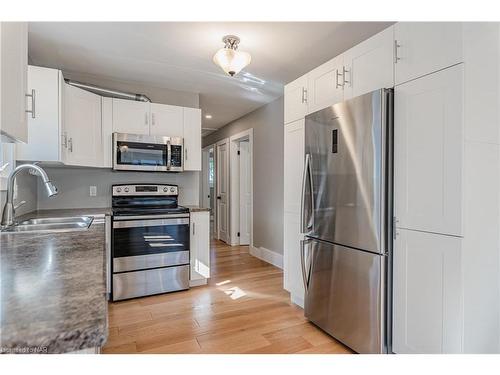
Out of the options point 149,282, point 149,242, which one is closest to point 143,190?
point 149,242

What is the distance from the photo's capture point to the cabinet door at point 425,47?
1.44 meters

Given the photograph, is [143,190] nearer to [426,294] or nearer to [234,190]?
[234,190]

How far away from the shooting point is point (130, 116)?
3.25 meters

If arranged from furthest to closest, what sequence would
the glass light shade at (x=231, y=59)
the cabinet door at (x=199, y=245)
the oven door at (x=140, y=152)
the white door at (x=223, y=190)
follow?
1. the white door at (x=223, y=190)
2. the cabinet door at (x=199, y=245)
3. the oven door at (x=140, y=152)
4. the glass light shade at (x=231, y=59)

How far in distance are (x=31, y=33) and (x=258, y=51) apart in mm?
1925

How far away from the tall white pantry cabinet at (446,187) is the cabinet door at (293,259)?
3.27 feet

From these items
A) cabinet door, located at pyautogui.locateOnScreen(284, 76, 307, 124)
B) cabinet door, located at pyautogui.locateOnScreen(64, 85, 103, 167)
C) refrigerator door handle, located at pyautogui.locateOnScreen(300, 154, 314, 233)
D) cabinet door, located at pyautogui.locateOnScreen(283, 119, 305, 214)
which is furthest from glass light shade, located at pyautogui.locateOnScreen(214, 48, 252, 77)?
cabinet door, located at pyautogui.locateOnScreen(64, 85, 103, 167)

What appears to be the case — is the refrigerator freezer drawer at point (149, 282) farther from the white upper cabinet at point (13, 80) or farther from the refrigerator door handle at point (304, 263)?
the white upper cabinet at point (13, 80)

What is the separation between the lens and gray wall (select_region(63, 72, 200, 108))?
3.34m

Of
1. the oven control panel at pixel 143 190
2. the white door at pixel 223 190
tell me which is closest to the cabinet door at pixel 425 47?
the oven control panel at pixel 143 190

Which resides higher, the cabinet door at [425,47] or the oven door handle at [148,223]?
the cabinet door at [425,47]

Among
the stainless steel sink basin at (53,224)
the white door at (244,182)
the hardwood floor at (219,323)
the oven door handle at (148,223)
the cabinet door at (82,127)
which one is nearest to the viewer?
Answer: the stainless steel sink basin at (53,224)

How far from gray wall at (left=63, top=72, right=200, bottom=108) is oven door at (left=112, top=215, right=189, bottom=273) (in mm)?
1666
